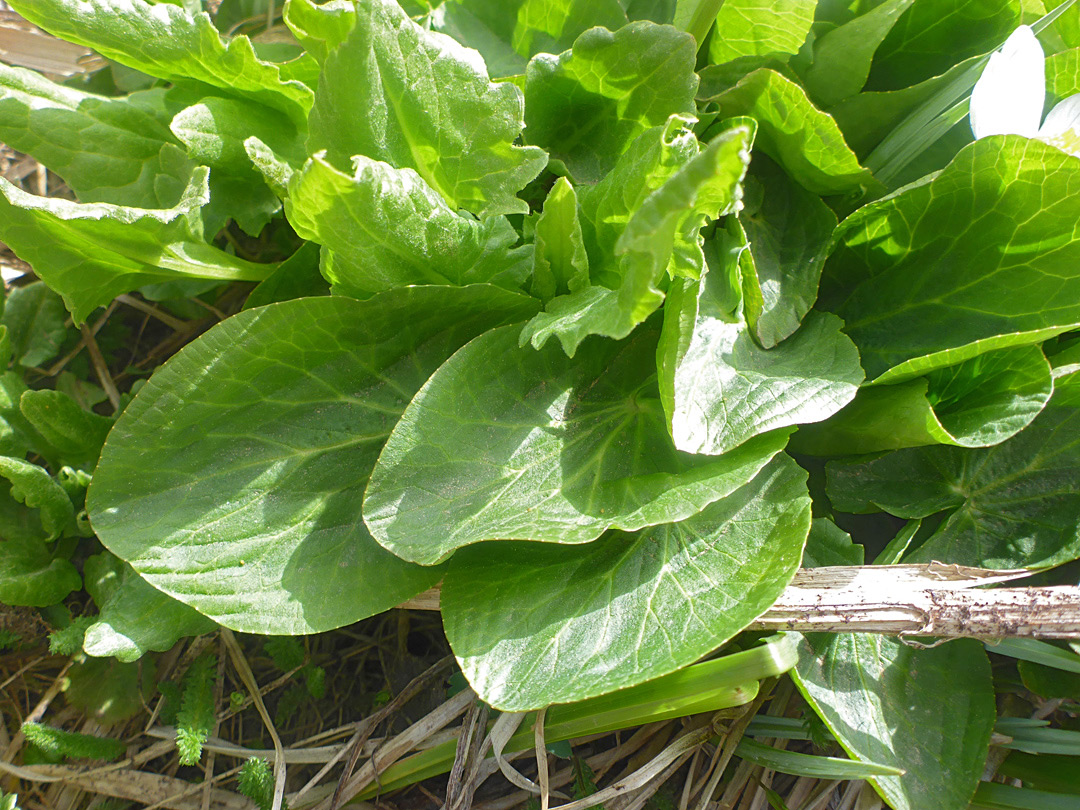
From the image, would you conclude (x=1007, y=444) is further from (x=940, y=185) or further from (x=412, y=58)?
(x=412, y=58)

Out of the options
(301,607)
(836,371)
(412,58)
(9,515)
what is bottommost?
(9,515)

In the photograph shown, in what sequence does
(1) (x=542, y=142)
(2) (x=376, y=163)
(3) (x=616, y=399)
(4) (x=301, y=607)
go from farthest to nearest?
(1) (x=542, y=142) → (3) (x=616, y=399) → (4) (x=301, y=607) → (2) (x=376, y=163)

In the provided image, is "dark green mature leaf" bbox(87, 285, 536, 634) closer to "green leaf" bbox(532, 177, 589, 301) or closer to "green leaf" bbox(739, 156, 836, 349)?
"green leaf" bbox(532, 177, 589, 301)

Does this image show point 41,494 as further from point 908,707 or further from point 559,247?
point 908,707

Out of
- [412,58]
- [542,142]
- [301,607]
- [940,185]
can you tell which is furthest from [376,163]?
[940,185]

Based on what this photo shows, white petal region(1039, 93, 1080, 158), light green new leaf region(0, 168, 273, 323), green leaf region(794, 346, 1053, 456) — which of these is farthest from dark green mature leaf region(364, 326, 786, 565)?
white petal region(1039, 93, 1080, 158)
